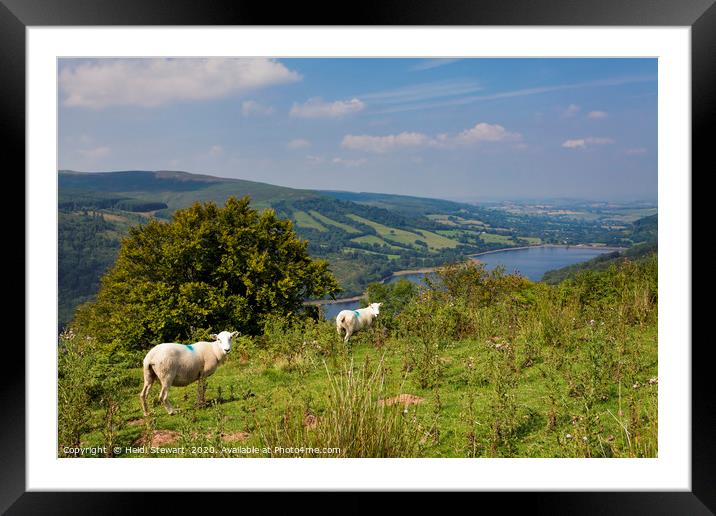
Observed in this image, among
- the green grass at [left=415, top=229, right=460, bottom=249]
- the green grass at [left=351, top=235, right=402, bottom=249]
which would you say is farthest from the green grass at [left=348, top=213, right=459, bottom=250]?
the green grass at [left=351, top=235, right=402, bottom=249]

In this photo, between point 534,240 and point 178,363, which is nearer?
point 178,363

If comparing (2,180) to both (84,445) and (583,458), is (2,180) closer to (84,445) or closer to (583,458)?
(84,445)

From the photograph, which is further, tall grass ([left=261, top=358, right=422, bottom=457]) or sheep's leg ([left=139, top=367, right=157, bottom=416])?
sheep's leg ([left=139, top=367, right=157, bottom=416])

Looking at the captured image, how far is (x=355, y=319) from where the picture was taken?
233 inches

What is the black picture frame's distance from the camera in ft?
9.68

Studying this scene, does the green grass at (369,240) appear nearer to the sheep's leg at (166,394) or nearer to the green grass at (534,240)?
the green grass at (534,240)

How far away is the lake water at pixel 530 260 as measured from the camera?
677 centimetres

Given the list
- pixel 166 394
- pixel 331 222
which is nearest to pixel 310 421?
pixel 166 394

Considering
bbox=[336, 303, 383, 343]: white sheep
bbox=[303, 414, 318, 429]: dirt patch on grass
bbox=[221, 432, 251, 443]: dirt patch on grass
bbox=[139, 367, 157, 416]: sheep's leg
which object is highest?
bbox=[336, 303, 383, 343]: white sheep

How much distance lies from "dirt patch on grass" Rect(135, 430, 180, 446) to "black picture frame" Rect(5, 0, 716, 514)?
1.98 ft

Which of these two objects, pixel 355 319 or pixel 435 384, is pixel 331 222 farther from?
pixel 435 384

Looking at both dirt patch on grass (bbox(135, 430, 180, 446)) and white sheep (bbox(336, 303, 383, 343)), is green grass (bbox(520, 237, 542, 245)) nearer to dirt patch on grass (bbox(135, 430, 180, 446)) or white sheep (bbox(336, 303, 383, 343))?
white sheep (bbox(336, 303, 383, 343))

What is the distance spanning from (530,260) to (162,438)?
→ 5121 mm
